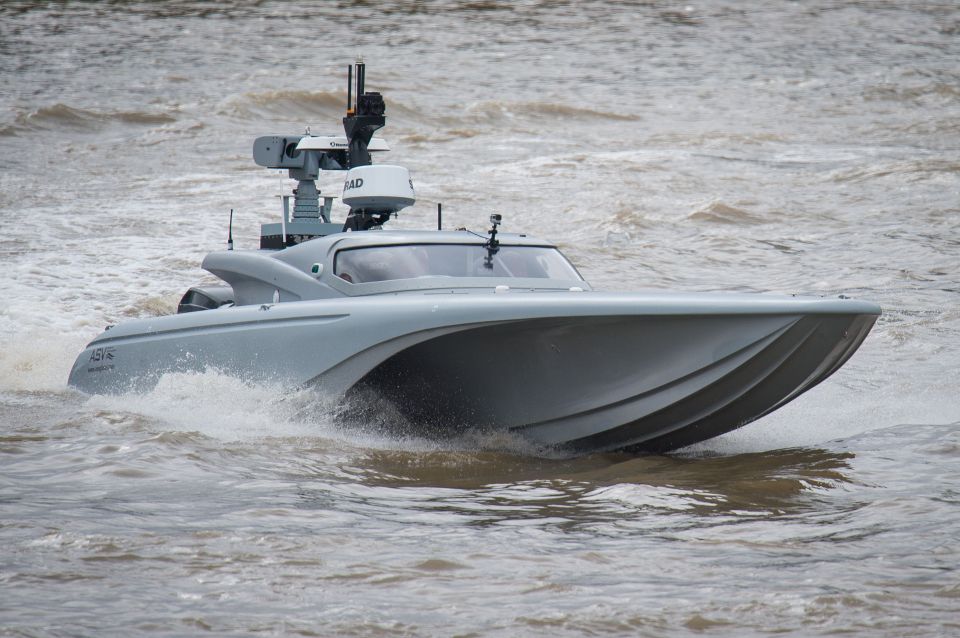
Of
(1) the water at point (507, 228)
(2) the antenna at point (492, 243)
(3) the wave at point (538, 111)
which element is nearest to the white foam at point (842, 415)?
(1) the water at point (507, 228)

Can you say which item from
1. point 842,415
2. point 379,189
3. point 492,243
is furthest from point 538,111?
point 492,243

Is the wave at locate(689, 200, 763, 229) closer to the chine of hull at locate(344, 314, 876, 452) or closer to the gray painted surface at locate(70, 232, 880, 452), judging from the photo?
the gray painted surface at locate(70, 232, 880, 452)

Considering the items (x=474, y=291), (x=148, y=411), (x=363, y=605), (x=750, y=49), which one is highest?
(x=750, y=49)

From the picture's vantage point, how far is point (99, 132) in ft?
72.7

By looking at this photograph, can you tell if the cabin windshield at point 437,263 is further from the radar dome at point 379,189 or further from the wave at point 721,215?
the wave at point 721,215

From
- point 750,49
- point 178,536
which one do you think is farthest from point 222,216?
point 750,49

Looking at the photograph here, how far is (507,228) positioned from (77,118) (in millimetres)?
10277

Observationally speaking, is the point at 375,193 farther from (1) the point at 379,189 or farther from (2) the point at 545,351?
(2) the point at 545,351

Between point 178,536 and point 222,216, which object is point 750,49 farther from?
point 178,536

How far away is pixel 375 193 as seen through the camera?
819 cm

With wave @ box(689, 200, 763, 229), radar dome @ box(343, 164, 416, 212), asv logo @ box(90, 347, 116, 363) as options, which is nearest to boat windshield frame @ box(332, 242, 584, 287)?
radar dome @ box(343, 164, 416, 212)

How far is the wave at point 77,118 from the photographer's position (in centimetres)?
2216

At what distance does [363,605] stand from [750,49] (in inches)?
1126

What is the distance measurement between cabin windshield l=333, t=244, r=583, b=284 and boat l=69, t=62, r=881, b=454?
10 mm
